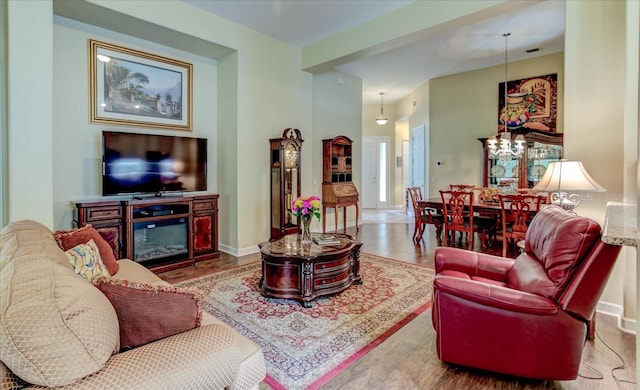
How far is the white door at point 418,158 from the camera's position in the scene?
8.39 m

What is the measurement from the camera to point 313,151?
6.33 metres

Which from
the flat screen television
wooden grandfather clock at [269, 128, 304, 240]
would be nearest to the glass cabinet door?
wooden grandfather clock at [269, 128, 304, 240]

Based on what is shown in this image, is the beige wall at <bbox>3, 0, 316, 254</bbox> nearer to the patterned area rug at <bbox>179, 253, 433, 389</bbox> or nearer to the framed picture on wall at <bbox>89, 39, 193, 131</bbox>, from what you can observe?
the framed picture on wall at <bbox>89, 39, 193, 131</bbox>

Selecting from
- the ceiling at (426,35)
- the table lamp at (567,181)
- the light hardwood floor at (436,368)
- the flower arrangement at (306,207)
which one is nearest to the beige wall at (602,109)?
the table lamp at (567,181)

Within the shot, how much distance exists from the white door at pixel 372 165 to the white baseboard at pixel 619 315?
8.04m

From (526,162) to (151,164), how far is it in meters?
6.44

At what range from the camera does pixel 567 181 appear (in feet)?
8.61

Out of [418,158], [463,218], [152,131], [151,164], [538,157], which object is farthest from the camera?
[418,158]

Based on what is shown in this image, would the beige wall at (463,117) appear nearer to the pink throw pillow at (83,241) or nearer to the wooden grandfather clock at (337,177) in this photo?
the wooden grandfather clock at (337,177)

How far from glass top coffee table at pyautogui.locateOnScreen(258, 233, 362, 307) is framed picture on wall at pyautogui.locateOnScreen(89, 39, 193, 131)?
266 cm

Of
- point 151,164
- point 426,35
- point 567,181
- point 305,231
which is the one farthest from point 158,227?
point 567,181

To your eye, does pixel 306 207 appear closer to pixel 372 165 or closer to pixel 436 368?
pixel 436 368

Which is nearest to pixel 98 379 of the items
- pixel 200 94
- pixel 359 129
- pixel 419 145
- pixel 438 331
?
pixel 438 331

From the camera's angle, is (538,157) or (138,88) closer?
(138,88)
